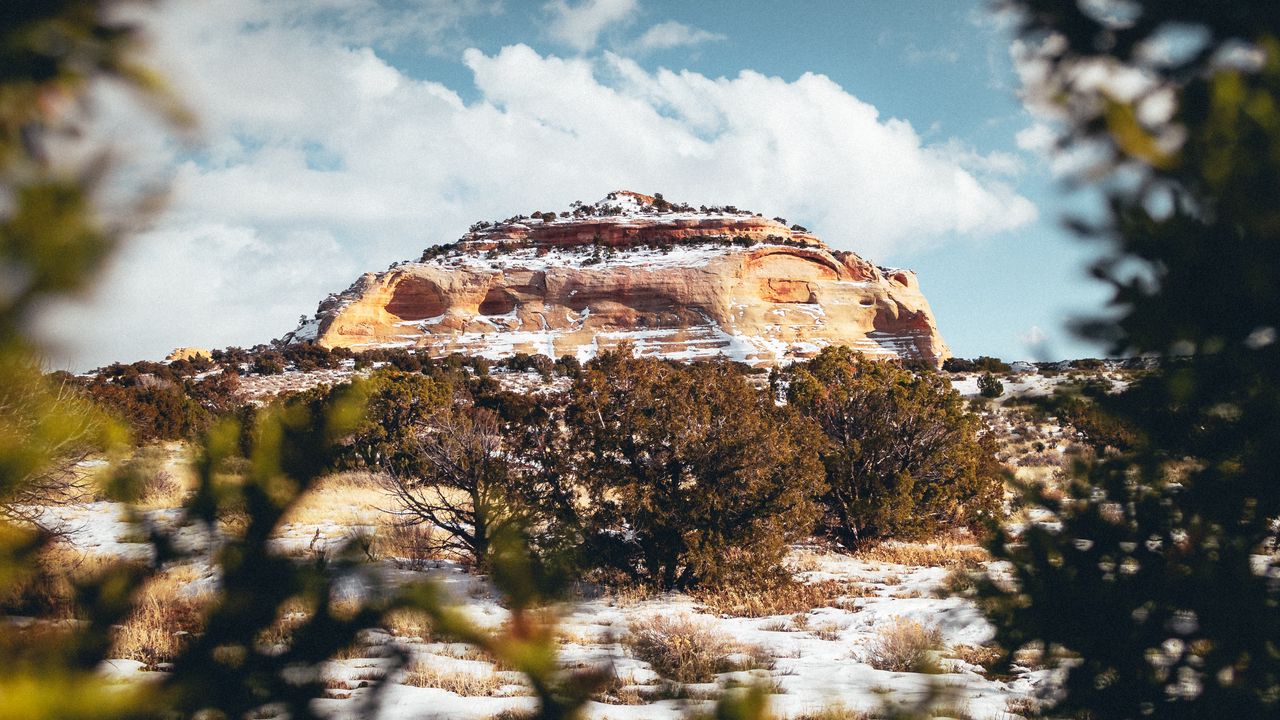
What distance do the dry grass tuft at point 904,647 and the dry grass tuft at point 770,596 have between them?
A: 1.45 m

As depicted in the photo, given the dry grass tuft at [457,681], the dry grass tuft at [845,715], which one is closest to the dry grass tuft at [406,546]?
the dry grass tuft at [457,681]

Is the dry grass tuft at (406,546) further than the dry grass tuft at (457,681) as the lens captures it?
Yes

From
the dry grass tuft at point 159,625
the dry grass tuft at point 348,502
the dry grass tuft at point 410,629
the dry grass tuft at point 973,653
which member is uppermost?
the dry grass tuft at point 348,502

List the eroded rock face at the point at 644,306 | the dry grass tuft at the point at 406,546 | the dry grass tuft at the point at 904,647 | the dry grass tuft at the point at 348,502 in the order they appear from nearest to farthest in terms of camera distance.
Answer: the dry grass tuft at the point at 904,647 → the dry grass tuft at the point at 406,546 → the dry grass tuft at the point at 348,502 → the eroded rock face at the point at 644,306

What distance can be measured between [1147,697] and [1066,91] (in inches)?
79.2

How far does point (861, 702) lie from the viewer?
5.04 m

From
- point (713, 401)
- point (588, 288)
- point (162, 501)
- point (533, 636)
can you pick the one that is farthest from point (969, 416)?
point (588, 288)

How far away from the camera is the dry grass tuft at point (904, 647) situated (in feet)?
19.5

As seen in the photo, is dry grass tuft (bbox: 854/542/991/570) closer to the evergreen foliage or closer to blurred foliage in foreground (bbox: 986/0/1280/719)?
the evergreen foliage

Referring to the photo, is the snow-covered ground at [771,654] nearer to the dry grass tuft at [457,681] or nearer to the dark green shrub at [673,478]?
the dry grass tuft at [457,681]

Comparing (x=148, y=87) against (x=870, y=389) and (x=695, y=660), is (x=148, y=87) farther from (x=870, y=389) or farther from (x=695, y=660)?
(x=870, y=389)

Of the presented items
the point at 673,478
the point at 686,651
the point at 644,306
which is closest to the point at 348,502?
the point at 673,478

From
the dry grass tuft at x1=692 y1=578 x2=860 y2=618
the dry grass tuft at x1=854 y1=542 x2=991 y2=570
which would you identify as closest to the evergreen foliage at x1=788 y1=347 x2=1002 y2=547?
the dry grass tuft at x1=854 y1=542 x2=991 y2=570

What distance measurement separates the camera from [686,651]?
229 inches
